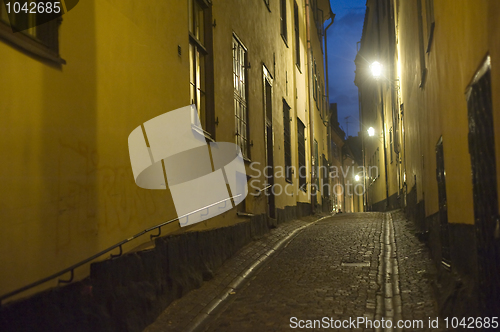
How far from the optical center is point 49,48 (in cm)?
398

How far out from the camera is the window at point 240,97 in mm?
10055

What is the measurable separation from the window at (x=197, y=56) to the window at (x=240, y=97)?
5.28ft

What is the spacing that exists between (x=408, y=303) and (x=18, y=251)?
422 cm

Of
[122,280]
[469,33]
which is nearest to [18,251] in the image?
Result: [122,280]

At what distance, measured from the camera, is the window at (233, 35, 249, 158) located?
396 inches

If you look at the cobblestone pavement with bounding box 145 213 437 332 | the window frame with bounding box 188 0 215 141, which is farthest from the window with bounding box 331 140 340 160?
A: the window frame with bounding box 188 0 215 141

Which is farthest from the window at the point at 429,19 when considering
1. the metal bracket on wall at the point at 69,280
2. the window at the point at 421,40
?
the metal bracket on wall at the point at 69,280

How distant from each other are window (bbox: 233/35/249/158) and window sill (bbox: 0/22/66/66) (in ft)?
19.5

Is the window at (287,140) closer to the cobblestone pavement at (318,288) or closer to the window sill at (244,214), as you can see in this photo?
the window sill at (244,214)

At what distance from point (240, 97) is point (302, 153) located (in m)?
8.10

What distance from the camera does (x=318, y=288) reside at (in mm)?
6672

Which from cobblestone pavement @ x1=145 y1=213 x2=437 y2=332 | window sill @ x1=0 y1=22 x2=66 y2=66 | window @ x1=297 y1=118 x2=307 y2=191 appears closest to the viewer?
window sill @ x1=0 y1=22 x2=66 y2=66

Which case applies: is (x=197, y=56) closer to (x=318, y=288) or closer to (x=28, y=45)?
(x=318, y=288)

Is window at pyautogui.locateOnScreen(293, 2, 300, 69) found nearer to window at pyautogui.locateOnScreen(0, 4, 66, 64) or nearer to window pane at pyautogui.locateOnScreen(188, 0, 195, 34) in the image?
window pane at pyautogui.locateOnScreen(188, 0, 195, 34)
